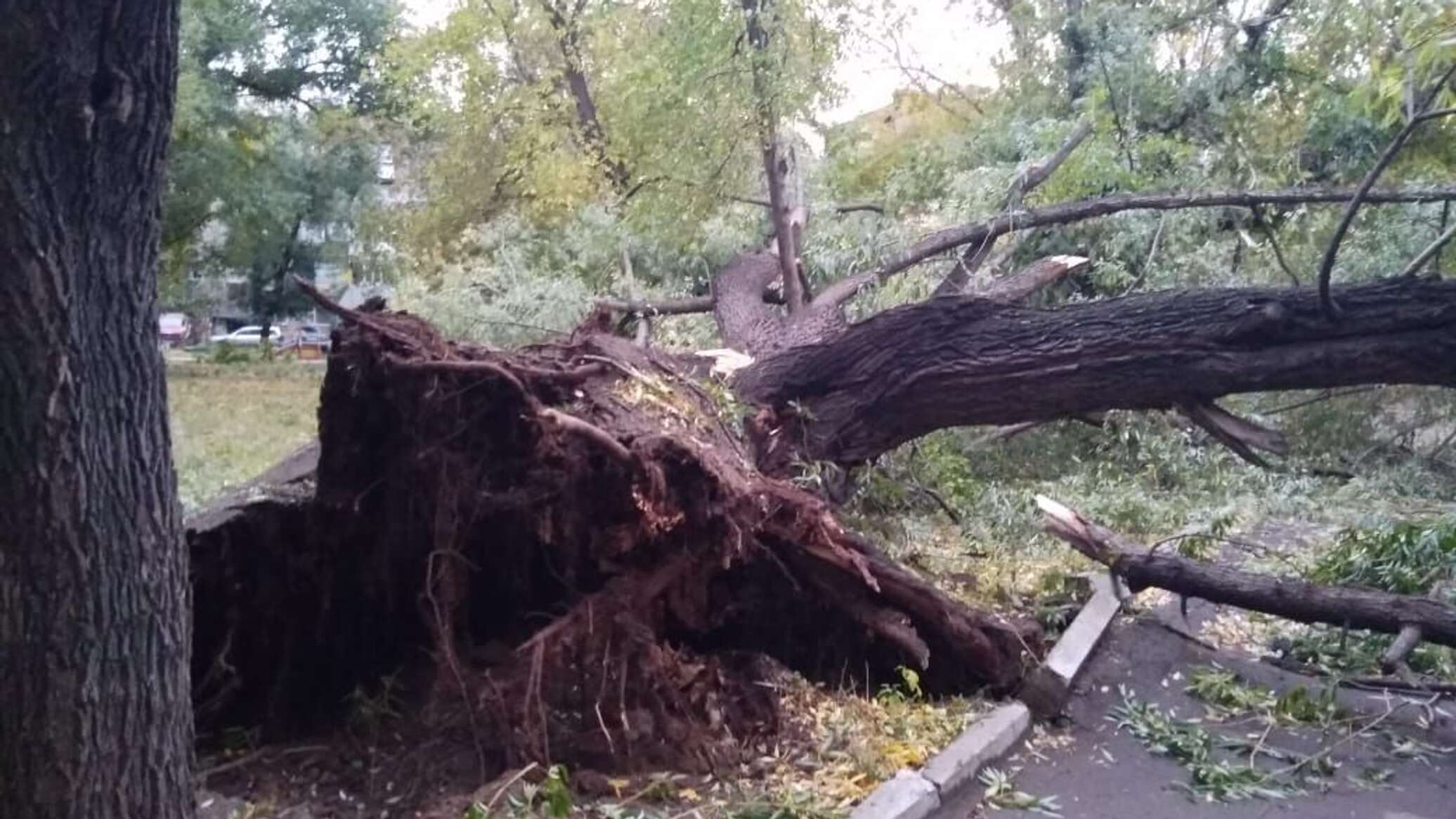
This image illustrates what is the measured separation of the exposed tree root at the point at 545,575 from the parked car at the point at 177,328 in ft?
1.87

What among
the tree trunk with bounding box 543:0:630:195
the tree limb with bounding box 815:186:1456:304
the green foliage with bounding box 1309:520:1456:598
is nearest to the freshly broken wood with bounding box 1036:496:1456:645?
the green foliage with bounding box 1309:520:1456:598

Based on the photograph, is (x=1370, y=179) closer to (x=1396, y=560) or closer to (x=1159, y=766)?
(x=1396, y=560)

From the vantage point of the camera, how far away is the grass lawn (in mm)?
5527

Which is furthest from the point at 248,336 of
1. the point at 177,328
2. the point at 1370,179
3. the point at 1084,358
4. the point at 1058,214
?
the point at 1058,214

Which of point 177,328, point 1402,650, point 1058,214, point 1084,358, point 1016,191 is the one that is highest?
point 1016,191

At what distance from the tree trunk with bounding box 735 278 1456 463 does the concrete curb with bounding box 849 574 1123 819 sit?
3.65 feet

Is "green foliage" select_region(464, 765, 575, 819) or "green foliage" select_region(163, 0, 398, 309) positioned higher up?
"green foliage" select_region(163, 0, 398, 309)

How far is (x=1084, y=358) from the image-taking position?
21.9 ft

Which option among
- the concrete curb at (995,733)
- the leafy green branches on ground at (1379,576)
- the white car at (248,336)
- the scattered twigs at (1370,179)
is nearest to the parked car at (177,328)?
the white car at (248,336)

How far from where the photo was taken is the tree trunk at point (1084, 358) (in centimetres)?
630

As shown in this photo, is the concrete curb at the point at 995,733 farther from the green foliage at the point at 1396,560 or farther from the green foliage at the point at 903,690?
the green foliage at the point at 1396,560

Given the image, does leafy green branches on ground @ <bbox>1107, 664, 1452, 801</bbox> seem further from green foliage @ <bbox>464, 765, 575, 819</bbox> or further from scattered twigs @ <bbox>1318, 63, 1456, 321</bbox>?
green foliage @ <bbox>464, 765, 575, 819</bbox>

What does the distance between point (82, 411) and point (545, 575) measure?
105 inches

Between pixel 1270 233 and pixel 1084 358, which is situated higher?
pixel 1270 233
